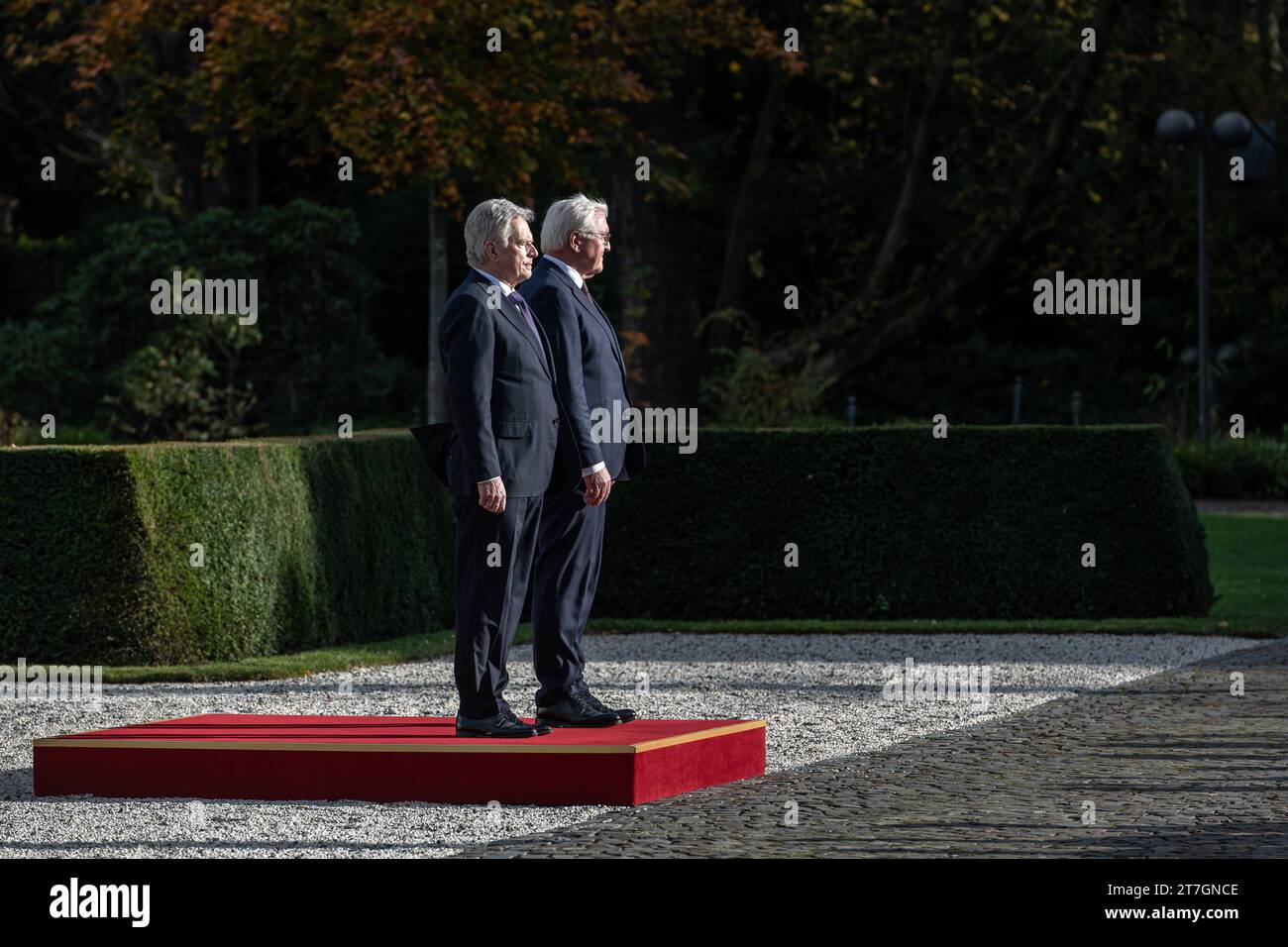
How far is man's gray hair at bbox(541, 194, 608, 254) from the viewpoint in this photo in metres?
7.93

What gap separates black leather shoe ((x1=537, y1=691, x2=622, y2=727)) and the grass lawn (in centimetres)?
408

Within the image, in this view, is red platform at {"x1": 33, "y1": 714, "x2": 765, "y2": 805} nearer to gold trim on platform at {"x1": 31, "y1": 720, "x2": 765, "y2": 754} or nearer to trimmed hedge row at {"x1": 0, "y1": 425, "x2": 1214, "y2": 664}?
gold trim on platform at {"x1": 31, "y1": 720, "x2": 765, "y2": 754}

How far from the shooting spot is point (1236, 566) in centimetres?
1809

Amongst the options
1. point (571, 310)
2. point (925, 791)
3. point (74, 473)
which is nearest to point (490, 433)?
point (571, 310)

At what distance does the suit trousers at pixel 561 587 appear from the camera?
317 inches

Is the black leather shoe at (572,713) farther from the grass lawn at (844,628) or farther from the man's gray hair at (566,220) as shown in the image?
the grass lawn at (844,628)

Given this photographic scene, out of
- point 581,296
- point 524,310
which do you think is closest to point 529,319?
point 524,310

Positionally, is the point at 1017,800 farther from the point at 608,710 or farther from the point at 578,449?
the point at 578,449

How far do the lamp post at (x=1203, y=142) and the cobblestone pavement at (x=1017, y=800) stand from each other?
49.9 feet

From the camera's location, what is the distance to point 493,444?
7586 mm

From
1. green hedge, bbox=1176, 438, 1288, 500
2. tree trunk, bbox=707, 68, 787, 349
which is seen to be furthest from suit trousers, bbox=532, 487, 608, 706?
tree trunk, bbox=707, 68, 787, 349

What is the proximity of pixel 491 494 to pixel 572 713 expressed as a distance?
1.04 metres

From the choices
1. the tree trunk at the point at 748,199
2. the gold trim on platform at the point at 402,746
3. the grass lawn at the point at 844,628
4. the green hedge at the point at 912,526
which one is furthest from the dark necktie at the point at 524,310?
the tree trunk at the point at 748,199

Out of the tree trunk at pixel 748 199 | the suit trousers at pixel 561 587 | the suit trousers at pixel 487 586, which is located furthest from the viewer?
the tree trunk at pixel 748 199
